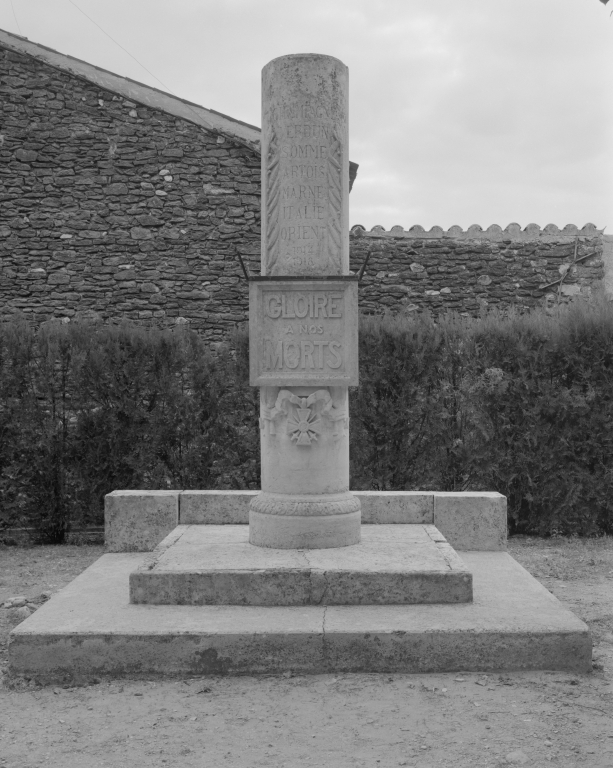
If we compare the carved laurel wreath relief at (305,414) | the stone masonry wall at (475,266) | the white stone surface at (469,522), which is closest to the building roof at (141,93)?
the stone masonry wall at (475,266)

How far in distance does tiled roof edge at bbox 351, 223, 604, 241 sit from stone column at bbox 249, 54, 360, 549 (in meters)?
7.45

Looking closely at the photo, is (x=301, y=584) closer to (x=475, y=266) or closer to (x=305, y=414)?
(x=305, y=414)

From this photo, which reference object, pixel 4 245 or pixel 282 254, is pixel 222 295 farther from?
→ pixel 282 254

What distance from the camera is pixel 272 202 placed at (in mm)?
6129

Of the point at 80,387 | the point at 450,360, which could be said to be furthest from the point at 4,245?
the point at 450,360

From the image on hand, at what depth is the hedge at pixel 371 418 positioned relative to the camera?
955 centimetres

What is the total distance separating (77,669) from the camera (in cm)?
473

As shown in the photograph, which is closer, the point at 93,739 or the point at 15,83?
the point at 93,739

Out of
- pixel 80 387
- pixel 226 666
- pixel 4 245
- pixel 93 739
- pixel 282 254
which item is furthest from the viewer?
pixel 4 245

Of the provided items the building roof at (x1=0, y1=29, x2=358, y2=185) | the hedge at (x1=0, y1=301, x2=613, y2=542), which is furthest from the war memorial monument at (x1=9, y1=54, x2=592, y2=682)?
the building roof at (x1=0, y1=29, x2=358, y2=185)

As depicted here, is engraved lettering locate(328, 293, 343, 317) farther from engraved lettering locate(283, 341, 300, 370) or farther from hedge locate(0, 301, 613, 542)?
hedge locate(0, 301, 613, 542)

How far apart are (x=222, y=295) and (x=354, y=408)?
407 centimetres

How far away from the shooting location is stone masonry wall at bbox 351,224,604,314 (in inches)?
528

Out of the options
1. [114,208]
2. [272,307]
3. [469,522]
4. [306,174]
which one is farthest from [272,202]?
[114,208]
